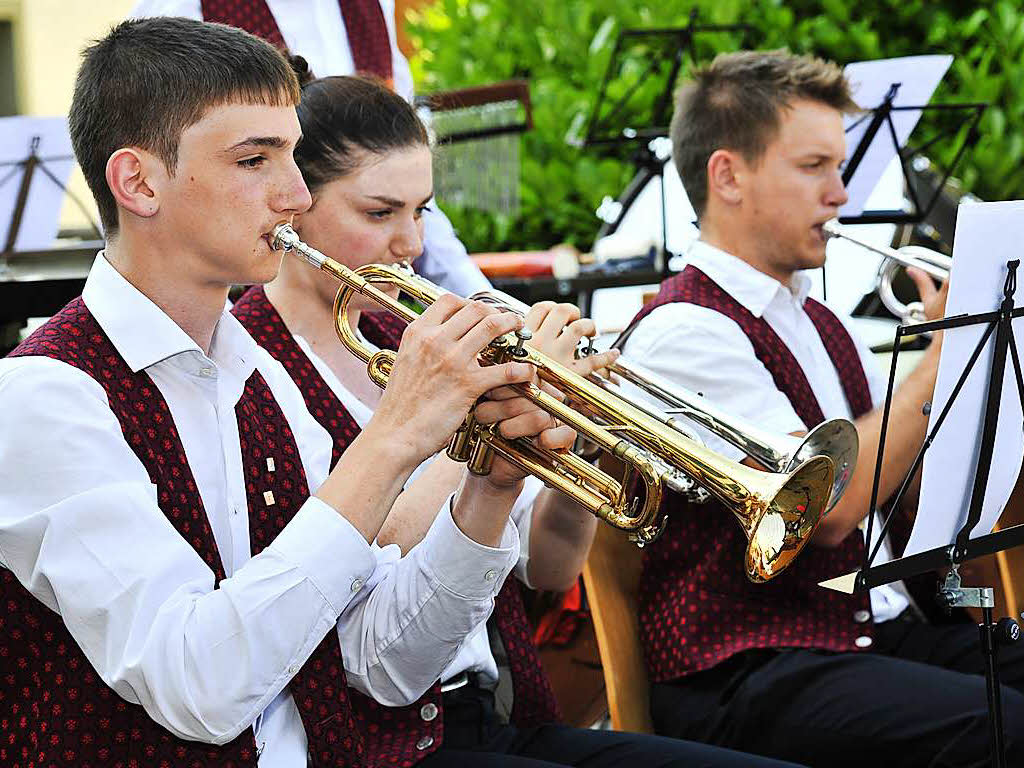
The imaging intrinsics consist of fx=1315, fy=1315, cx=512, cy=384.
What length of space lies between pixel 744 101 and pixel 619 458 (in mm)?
1131

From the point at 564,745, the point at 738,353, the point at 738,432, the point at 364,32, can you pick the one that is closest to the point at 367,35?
the point at 364,32

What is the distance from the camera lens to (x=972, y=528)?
161 centimetres

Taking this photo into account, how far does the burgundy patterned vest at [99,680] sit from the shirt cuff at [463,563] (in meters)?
0.19

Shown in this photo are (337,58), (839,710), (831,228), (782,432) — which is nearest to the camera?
(839,710)

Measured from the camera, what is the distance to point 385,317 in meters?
2.22

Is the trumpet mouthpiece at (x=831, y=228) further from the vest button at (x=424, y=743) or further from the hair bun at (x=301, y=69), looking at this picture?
the vest button at (x=424, y=743)

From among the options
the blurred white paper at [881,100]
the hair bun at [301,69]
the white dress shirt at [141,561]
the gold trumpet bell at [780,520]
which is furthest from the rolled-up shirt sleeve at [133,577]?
the blurred white paper at [881,100]

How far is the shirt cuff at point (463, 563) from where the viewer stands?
164 cm

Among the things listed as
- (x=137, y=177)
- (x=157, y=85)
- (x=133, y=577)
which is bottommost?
(x=133, y=577)

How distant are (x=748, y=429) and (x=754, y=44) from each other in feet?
12.3

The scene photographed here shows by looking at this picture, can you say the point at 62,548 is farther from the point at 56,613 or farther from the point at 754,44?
the point at 754,44

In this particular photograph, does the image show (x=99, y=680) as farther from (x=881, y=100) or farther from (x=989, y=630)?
(x=881, y=100)

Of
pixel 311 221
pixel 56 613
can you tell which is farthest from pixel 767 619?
pixel 56 613

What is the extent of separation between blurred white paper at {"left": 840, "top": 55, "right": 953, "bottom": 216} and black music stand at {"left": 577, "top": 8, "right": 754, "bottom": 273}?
87cm
